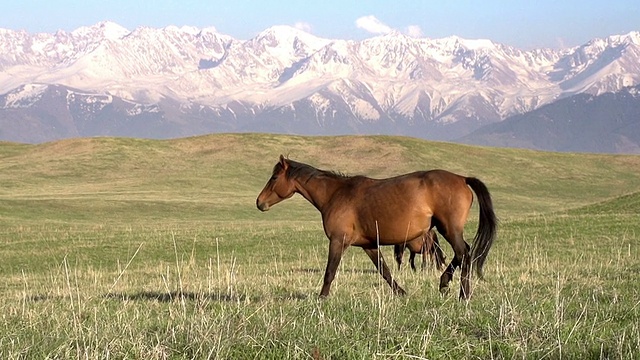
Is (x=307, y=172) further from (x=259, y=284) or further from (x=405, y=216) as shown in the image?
(x=259, y=284)

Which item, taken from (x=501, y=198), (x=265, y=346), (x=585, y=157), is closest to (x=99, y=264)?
(x=265, y=346)

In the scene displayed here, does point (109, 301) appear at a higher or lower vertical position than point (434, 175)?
lower

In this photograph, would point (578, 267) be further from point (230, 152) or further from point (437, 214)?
point (230, 152)

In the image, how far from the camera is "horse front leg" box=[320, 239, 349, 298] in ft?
40.2

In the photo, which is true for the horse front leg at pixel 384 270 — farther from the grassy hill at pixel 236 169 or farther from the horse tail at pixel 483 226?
the grassy hill at pixel 236 169

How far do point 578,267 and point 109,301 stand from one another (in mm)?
9621

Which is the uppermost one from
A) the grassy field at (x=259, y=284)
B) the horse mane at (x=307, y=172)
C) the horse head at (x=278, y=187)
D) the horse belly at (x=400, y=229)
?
the horse mane at (x=307, y=172)

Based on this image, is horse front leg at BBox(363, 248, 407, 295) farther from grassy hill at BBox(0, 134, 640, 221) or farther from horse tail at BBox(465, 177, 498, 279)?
grassy hill at BBox(0, 134, 640, 221)

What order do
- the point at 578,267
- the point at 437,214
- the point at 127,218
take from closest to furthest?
the point at 437,214, the point at 578,267, the point at 127,218

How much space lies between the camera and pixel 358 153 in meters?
102

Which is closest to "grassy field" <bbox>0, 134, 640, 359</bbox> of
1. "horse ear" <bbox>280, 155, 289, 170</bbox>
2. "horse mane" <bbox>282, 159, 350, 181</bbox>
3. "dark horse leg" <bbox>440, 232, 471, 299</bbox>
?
"dark horse leg" <bbox>440, 232, 471, 299</bbox>

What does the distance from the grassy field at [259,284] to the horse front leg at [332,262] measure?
0.37 meters

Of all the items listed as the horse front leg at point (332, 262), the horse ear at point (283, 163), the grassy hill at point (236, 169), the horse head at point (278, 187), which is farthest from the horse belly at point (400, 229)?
the grassy hill at point (236, 169)

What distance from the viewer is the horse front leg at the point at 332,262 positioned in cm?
1224
